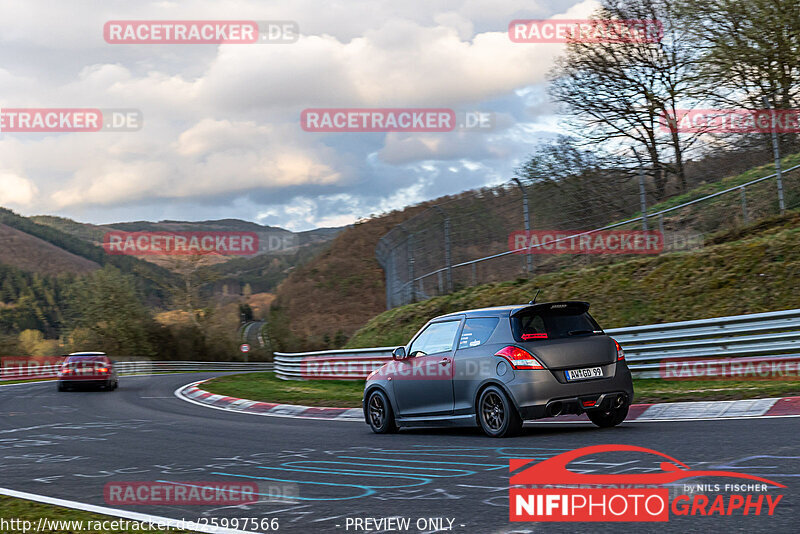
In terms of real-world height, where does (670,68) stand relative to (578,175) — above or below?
above

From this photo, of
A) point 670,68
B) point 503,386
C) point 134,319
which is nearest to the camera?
point 503,386

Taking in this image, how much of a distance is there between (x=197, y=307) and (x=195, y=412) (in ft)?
173

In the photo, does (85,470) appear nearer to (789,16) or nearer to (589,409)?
(589,409)

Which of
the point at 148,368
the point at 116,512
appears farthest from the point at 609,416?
the point at 148,368

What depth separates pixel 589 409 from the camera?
9.66m

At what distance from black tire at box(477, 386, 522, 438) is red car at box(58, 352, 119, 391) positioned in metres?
21.9

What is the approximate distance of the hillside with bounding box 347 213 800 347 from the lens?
658 inches

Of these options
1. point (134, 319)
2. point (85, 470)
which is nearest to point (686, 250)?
point (85, 470)

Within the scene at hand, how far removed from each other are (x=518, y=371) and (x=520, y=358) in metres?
0.16

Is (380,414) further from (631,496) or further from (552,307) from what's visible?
(631,496)

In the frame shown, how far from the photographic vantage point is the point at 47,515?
20.1ft

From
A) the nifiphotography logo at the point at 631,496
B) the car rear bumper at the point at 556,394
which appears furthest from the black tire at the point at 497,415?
the nifiphotography logo at the point at 631,496

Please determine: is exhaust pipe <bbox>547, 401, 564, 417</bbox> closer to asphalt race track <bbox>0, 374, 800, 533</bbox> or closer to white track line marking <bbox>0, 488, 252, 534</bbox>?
asphalt race track <bbox>0, 374, 800, 533</bbox>
